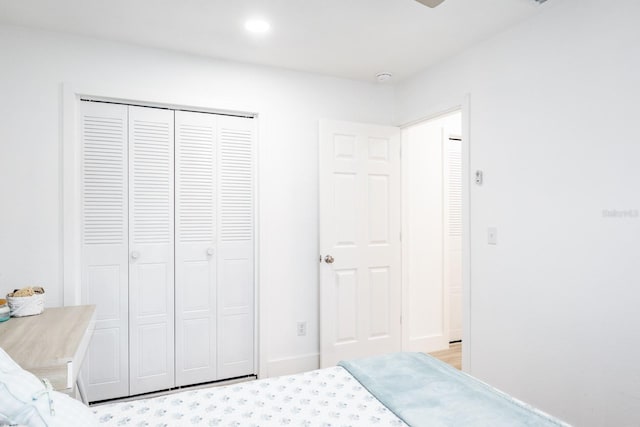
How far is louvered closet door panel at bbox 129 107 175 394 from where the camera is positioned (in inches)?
102

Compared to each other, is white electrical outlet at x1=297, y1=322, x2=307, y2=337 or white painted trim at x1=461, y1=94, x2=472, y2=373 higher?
white painted trim at x1=461, y1=94, x2=472, y2=373

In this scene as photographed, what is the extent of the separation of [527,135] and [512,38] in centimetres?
62

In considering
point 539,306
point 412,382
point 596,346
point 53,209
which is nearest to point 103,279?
point 53,209


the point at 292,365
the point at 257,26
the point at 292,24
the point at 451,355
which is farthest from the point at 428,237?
the point at 257,26

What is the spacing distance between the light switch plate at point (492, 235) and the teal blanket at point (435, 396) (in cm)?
99

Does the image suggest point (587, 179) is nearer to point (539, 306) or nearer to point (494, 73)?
point (539, 306)

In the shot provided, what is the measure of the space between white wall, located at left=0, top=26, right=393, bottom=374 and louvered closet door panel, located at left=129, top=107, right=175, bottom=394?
10.3 inches

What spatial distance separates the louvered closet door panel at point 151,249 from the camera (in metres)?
2.59

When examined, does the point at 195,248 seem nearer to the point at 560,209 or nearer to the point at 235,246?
the point at 235,246

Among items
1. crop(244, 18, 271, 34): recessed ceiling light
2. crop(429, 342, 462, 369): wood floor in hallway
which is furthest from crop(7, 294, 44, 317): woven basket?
crop(429, 342, 462, 369): wood floor in hallway

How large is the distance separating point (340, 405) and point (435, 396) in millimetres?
364

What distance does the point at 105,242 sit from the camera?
2.53m

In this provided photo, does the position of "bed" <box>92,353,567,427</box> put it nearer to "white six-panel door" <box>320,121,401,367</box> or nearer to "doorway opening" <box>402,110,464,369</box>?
"white six-panel door" <box>320,121,401,367</box>

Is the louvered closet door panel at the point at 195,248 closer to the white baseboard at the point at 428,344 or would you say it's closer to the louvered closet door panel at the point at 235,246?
the louvered closet door panel at the point at 235,246
